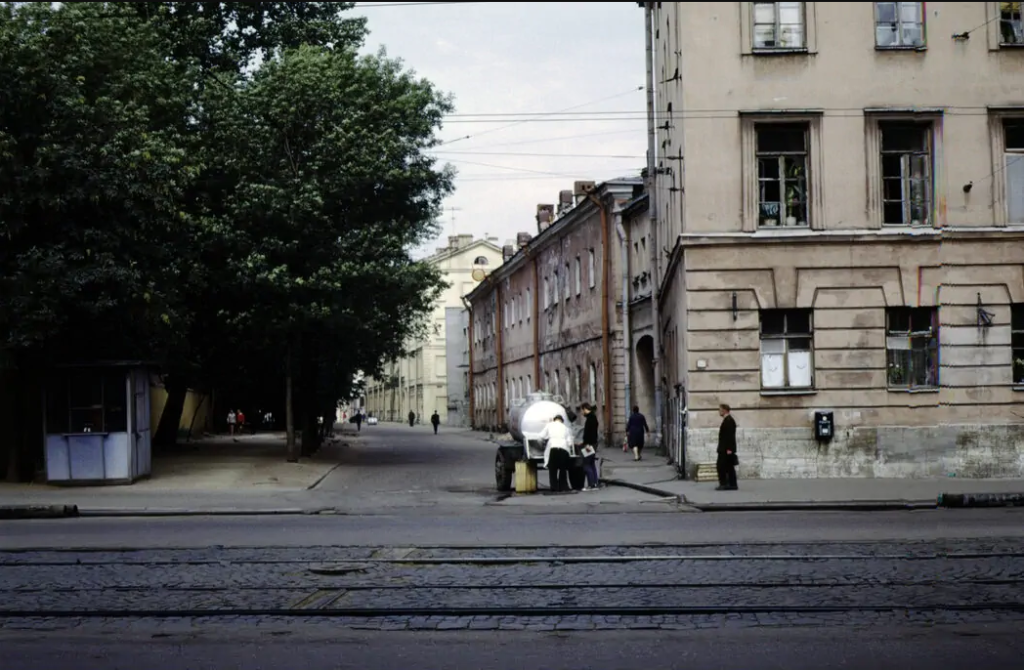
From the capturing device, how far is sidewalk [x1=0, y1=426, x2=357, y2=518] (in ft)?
72.3

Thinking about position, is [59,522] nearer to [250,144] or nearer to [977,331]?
[250,144]

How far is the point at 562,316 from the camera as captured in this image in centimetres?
5059

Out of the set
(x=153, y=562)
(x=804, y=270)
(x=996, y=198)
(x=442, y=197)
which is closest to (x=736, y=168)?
(x=804, y=270)

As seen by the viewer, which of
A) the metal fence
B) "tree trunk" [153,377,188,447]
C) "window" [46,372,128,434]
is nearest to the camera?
"window" [46,372,128,434]

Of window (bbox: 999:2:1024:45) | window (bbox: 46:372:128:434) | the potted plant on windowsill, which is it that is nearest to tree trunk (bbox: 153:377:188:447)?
window (bbox: 46:372:128:434)

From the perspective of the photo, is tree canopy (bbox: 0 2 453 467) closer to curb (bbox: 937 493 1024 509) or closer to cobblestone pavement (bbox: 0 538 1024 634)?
cobblestone pavement (bbox: 0 538 1024 634)

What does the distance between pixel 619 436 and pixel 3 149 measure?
22.9m

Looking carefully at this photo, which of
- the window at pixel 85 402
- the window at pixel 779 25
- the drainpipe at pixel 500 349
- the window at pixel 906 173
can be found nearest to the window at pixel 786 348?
the window at pixel 906 173

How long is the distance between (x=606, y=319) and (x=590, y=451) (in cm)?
1784

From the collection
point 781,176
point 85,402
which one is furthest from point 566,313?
point 85,402

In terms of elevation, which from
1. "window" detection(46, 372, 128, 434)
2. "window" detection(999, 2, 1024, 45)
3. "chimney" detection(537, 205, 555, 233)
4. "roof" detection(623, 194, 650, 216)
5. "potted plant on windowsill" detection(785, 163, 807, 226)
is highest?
"chimney" detection(537, 205, 555, 233)

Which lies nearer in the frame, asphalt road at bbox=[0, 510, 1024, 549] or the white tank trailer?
asphalt road at bbox=[0, 510, 1024, 549]

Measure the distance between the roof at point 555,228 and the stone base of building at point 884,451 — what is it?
17.6 metres

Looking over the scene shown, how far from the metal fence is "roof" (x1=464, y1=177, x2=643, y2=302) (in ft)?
32.1
